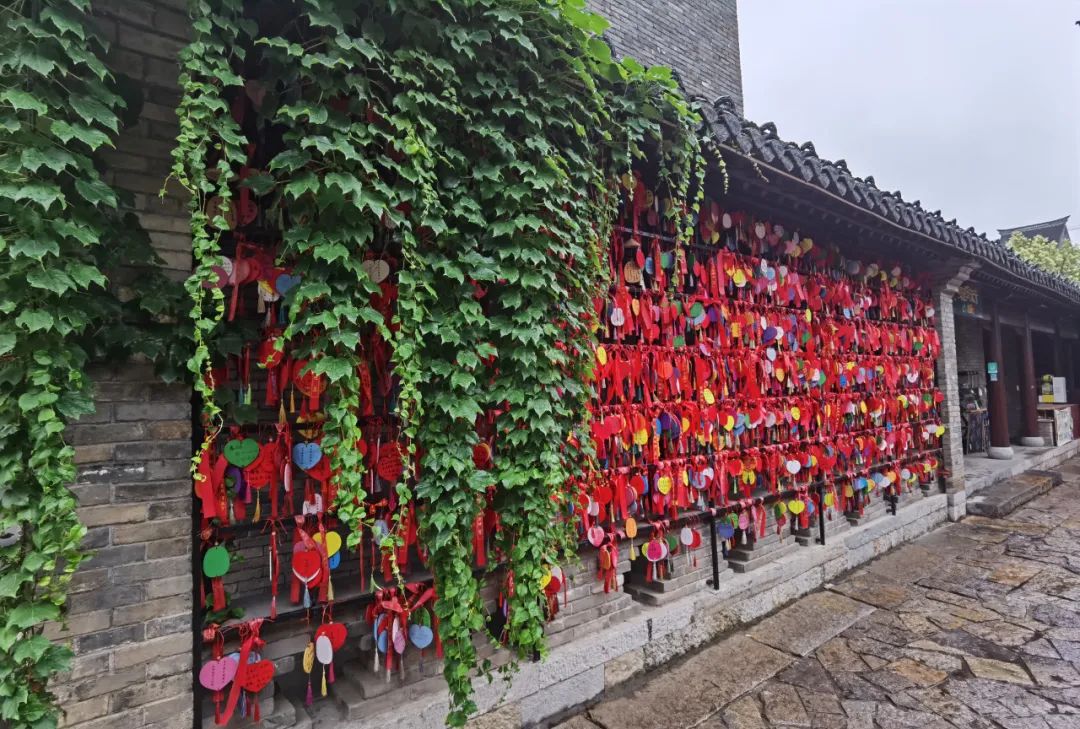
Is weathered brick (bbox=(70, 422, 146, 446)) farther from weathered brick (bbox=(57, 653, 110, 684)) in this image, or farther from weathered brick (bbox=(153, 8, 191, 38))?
weathered brick (bbox=(153, 8, 191, 38))

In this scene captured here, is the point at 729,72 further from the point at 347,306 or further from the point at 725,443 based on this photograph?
the point at 347,306

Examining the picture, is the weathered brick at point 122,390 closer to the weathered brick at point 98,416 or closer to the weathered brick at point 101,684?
the weathered brick at point 98,416

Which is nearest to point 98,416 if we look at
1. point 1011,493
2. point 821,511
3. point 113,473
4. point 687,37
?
point 113,473

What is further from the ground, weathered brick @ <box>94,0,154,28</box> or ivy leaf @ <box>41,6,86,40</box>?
weathered brick @ <box>94,0,154,28</box>

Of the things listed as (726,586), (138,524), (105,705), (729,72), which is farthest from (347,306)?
(729,72)

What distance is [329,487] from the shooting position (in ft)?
8.68

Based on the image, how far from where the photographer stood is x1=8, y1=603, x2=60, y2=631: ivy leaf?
67.2 inches

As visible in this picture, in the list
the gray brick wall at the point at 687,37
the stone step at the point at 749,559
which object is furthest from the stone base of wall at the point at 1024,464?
the gray brick wall at the point at 687,37

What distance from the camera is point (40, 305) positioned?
176 centimetres

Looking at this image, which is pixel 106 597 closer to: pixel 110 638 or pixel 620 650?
pixel 110 638

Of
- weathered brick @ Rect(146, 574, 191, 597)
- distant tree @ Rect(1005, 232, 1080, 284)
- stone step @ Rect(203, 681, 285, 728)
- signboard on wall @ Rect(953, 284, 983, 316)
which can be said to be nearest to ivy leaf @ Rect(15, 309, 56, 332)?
weathered brick @ Rect(146, 574, 191, 597)

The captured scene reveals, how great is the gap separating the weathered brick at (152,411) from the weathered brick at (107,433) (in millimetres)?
31

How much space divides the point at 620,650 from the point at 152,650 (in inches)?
106

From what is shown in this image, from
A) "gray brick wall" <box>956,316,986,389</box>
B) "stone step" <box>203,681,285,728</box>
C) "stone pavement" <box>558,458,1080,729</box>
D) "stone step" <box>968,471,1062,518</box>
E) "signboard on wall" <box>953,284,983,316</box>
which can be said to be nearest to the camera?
"stone step" <box>203,681,285,728</box>
